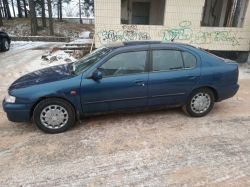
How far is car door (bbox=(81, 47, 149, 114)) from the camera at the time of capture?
3328 mm

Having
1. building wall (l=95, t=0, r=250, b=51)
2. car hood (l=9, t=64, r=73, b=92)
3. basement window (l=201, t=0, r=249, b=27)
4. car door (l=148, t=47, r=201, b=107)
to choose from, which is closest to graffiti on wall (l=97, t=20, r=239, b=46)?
building wall (l=95, t=0, r=250, b=51)

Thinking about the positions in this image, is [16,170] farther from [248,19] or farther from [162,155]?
[248,19]

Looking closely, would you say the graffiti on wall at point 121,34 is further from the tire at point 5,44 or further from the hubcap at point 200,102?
the tire at point 5,44

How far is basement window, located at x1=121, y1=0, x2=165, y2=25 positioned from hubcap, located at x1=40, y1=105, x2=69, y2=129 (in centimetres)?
1000

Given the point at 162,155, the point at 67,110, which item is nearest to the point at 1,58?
the point at 67,110

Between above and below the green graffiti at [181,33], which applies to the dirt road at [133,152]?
below

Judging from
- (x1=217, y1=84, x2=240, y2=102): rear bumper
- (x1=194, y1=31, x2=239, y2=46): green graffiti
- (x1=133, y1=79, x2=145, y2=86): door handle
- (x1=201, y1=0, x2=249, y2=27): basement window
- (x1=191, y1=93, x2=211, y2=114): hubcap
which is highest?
(x1=201, y1=0, x2=249, y2=27): basement window

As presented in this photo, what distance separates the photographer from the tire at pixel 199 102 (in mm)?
3834

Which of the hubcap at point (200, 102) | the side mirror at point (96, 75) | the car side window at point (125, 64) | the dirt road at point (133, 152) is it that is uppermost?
the car side window at point (125, 64)

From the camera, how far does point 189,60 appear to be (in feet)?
12.3

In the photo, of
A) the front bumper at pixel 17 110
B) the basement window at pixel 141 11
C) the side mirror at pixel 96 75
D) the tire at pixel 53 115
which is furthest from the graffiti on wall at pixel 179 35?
the front bumper at pixel 17 110

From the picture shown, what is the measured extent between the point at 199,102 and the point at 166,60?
3.54 feet

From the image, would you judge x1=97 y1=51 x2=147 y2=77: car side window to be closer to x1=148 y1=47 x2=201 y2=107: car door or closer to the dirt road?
x1=148 y1=47 x2=201 y2=107: car door

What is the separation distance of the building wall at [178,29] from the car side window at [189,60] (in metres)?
5.58
